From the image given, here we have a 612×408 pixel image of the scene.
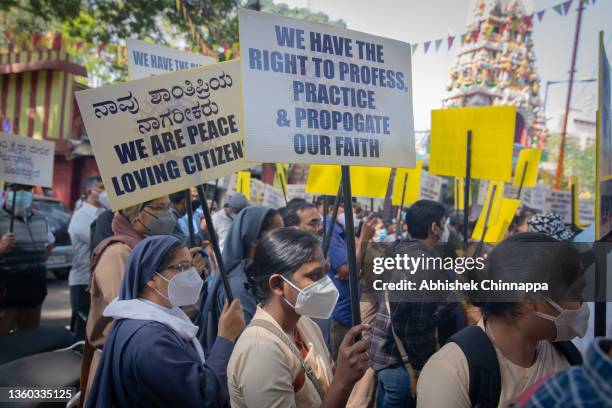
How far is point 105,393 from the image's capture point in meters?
2.11

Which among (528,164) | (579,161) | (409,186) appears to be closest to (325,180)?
(409,186)

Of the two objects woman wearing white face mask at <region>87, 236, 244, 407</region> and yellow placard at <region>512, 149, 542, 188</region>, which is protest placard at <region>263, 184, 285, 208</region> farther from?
woman wearing white face mask at <region>87, 236, 244, 407</region>

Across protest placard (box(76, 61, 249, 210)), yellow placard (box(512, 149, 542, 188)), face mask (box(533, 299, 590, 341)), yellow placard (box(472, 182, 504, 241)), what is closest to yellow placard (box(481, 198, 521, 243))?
yellow placard (box(472, 182, 504, 241))

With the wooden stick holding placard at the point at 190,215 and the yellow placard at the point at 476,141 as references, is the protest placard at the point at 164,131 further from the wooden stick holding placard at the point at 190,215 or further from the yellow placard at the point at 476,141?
the yellow placard at the point at 476,141

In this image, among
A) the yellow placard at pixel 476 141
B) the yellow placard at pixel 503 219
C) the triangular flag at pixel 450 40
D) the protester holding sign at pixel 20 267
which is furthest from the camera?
the triangular flag at pixel 450 40

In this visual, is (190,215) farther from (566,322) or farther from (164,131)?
(566,322)

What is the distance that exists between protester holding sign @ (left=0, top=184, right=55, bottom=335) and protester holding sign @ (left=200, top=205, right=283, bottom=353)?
2.52 meters

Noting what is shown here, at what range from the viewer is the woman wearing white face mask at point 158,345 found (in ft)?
6.77

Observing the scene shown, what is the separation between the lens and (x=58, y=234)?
10727 millimetres

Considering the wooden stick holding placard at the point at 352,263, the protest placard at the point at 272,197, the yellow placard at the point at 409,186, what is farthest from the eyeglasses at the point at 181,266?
the protest placard at the point at 272,197

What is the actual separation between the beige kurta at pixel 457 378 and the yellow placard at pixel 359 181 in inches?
130

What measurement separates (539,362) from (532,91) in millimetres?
42829

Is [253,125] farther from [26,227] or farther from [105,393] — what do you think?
[26,227]

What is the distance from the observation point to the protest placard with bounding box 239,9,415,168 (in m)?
2.15
